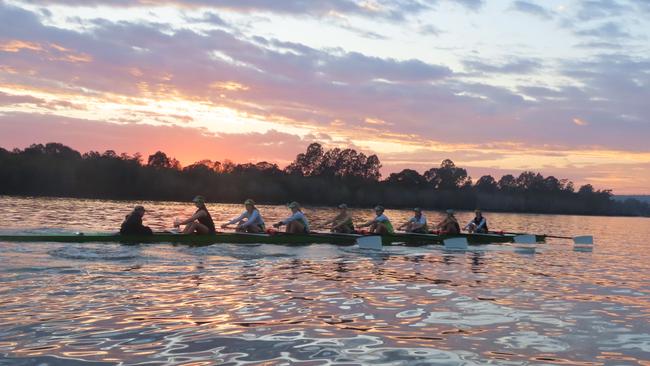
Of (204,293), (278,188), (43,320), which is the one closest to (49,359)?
(43,320)

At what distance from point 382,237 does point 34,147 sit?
111 meters

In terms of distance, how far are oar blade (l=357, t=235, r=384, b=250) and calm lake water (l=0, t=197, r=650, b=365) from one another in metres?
4.96

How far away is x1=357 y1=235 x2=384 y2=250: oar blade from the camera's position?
2383 cm

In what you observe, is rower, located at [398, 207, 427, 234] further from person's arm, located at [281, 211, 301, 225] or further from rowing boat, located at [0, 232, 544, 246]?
person's arm, located at [281, 211, 301, 225]

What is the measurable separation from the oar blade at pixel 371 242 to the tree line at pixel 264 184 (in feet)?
252

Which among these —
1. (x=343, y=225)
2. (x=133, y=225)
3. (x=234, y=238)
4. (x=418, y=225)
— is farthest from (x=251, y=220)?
(x=418, y=225)

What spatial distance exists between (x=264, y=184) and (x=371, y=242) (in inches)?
3506

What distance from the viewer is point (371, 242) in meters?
23.9

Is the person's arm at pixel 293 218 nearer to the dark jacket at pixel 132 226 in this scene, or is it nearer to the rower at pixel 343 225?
the rower at pixel 343 225

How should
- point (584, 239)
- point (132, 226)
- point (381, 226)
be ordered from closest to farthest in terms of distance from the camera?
point (132, 226) < point (381, 226) < point (584, 239)

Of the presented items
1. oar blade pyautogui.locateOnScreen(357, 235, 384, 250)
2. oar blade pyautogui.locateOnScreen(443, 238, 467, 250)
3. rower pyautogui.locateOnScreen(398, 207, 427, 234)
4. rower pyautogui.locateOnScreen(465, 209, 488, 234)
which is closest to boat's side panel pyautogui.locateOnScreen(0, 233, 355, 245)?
oar blade pyautogui.locateOnScreen(357, 235, 384, 250)

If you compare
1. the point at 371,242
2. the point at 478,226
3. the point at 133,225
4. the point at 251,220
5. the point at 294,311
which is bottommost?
the point at 294,311

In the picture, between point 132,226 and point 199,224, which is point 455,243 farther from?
point 132,226

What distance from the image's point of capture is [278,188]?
11350 centimetres
